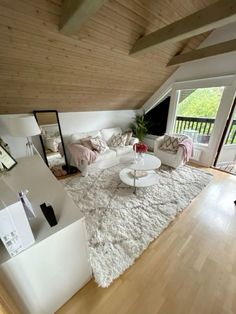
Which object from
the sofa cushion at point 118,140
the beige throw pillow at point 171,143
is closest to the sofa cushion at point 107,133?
the sofa cushion at point 118,140

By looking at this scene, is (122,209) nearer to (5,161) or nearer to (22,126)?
(5,161)

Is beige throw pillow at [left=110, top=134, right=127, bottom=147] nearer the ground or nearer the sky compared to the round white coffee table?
nearer the sky

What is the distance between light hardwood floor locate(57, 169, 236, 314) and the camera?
4.07ft

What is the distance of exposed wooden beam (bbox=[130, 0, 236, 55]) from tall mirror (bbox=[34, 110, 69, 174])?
80.7 inches

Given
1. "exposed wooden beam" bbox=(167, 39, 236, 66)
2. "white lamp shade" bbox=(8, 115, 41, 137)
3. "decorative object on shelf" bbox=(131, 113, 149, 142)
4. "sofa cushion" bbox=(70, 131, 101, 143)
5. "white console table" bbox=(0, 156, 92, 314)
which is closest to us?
"white console table" bbox=(0, 156, 92, 314)

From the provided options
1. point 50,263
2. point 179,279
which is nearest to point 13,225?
point 50,263

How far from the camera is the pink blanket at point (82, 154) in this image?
9.90 ft

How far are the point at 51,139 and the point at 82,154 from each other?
0.79 metres

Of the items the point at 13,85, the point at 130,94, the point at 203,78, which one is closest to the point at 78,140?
the point at 13,85

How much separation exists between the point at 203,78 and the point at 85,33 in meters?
2.80

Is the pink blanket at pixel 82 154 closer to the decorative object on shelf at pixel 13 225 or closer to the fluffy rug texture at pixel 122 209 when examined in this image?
the fluffy rug texture at pixel 122 209

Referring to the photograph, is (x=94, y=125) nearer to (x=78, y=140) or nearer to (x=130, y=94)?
(x=78, y=140)

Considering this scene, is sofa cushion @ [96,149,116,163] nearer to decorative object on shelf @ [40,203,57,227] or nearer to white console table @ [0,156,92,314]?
white console table @ [0,156,92,314]

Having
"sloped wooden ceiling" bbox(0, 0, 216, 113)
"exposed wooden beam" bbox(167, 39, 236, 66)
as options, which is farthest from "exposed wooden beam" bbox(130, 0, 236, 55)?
"exposed wooden beam" bbox(167, 39, 236, 66)
